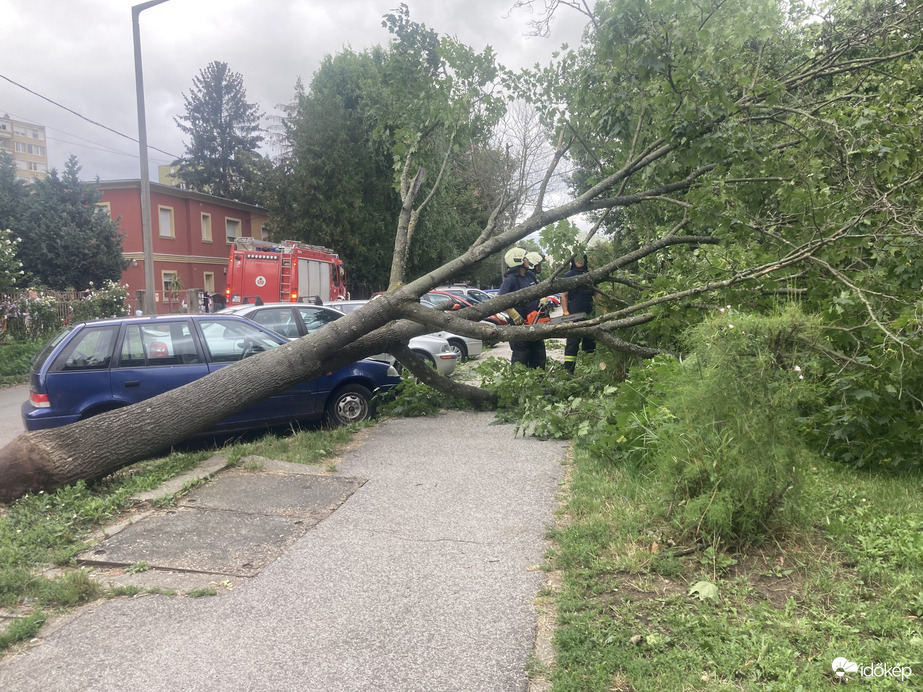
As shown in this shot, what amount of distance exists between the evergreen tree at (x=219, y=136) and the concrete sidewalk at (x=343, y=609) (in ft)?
177

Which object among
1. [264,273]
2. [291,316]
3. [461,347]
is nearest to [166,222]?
[264,273]

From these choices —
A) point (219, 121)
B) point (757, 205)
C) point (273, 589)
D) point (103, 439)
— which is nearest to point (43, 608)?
point (273, 589)

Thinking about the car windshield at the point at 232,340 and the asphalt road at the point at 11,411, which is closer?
the car windshield at the point at 232,340

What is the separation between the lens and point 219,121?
5803 centimetres

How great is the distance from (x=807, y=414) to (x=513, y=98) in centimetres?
511

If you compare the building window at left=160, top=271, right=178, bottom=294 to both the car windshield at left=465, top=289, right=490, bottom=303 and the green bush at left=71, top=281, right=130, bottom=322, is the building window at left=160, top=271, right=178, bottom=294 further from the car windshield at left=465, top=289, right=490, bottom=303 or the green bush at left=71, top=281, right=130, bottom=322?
the car windshield at left=465, top=289, right=490, bottom=303

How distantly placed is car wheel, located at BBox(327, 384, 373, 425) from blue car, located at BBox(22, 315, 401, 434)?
0.01m

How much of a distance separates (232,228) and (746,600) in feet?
127

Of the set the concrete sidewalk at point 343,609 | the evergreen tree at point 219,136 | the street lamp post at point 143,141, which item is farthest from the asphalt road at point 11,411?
the evergreen tree at point 219,136

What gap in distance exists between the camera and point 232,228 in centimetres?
3844

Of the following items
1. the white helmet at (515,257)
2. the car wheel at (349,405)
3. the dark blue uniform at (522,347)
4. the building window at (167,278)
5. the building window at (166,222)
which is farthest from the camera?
the building window at (167,278)

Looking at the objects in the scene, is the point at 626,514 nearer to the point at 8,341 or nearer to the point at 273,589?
the point at 273,589

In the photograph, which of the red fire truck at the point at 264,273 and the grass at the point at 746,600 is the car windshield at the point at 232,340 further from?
the red fire truck at the point at 264,273

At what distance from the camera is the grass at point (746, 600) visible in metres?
2.82
